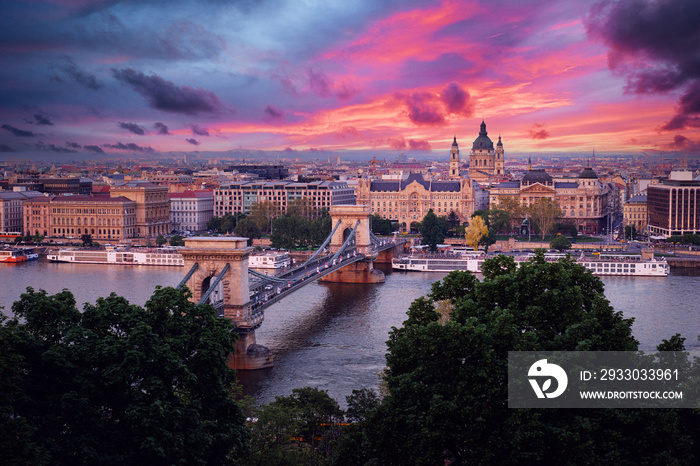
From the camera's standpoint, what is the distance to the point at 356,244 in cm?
4191

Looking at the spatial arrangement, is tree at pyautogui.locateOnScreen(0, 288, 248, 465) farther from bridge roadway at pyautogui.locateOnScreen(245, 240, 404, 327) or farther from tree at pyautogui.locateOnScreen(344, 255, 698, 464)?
bridge roadway at pyautogui.locateOnScreen(245, 240, 404, 327)

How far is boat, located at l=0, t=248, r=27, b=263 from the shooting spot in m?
45.8

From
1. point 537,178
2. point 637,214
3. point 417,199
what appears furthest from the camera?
point 537,178

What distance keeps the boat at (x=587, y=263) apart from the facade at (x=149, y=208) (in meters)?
23.3

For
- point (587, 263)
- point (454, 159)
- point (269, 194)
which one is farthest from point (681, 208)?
point (454, 159)

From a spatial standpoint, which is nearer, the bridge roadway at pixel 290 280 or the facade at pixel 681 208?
the bridge roadway at pixel 290 280

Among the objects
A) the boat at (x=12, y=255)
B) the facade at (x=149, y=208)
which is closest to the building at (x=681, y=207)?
the facade at (x=149, y=208)

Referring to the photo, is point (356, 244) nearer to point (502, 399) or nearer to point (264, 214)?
point (264, 214)

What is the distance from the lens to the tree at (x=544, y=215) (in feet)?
184

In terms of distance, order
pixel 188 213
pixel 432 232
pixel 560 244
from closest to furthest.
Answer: pixel 560 244, pixel 432 232, pixel 188 213

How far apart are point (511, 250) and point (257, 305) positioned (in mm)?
28742

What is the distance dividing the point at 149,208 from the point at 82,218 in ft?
15.4

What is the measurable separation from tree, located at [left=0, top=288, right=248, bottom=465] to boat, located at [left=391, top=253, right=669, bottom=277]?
2924cm

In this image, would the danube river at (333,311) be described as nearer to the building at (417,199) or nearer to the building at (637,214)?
the building at (417,199)
